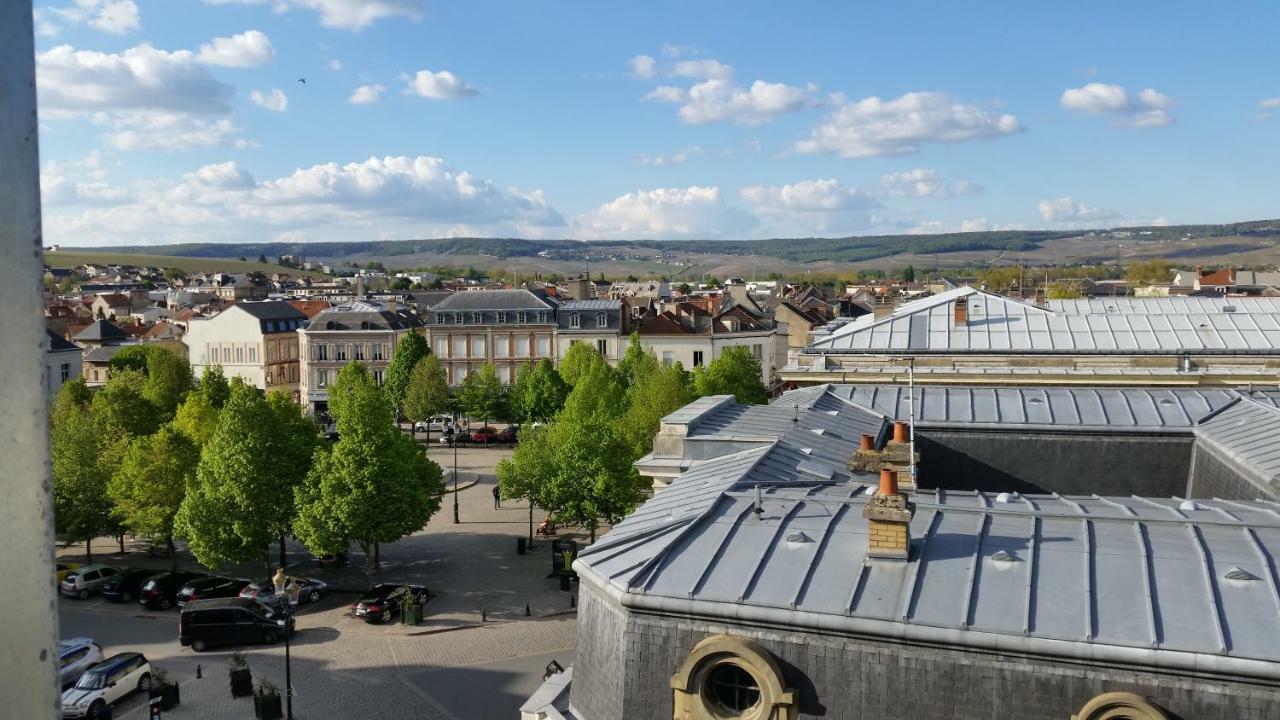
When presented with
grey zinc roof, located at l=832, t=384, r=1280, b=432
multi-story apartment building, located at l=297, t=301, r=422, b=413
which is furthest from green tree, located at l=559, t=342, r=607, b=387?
grey zinc roof, located at l=832, t=384, r=1280, b=432

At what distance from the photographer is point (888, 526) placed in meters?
14.7

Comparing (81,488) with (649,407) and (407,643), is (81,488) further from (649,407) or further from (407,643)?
(649,407)

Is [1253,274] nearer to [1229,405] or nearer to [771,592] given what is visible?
[1229,405]

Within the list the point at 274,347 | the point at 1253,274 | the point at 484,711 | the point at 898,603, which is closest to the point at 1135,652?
the point at 898,603

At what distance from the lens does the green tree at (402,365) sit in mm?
81312

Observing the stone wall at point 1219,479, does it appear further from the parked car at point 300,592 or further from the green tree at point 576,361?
the green tree at point 576,361

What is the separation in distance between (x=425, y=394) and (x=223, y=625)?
148 feet

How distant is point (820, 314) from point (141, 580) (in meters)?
75.3

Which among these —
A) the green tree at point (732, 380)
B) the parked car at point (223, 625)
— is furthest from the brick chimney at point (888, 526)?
the green tree at point (732, 380)

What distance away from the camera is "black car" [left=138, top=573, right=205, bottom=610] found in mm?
38344

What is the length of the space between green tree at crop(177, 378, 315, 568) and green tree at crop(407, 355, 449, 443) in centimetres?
3707

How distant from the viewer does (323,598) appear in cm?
3909

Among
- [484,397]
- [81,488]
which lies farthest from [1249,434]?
[484,397]

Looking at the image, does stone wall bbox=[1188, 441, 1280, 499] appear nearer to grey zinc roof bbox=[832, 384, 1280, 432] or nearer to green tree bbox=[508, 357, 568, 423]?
grey zinc roof bbox=[832, 384, 1280, 432]
